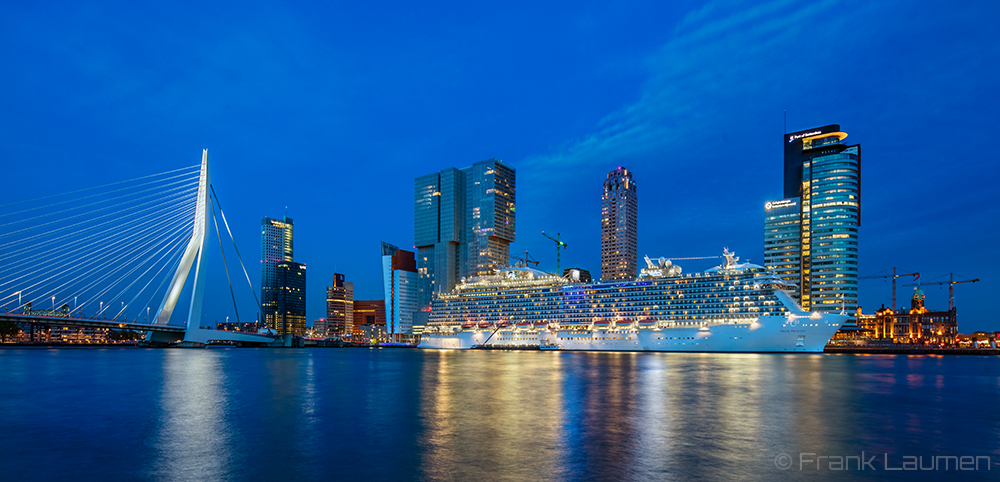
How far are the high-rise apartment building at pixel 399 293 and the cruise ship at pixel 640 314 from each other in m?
63.3

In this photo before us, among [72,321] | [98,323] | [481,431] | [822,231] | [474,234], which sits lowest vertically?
[98,323]

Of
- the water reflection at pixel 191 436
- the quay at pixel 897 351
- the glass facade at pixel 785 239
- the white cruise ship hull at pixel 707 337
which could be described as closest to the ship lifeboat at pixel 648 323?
the white cruise ship hull at pixel 707 337

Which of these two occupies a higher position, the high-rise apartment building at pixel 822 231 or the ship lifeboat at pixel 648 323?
the high-rise apartment building at pixel 822 231

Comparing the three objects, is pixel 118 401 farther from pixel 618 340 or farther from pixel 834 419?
pixel 618 340

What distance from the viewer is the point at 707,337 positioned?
273 ft

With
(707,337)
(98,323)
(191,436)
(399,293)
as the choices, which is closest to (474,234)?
(399,293)

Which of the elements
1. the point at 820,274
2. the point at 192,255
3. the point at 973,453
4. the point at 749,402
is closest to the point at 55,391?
the point at 749,402

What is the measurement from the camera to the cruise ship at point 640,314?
80125mm

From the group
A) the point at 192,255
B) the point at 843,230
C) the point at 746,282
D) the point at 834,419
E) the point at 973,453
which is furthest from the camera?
the point at 843,230

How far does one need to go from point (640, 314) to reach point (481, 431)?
7988 cm

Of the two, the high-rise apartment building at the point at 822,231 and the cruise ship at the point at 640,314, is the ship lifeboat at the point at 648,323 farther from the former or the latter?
the high-rise apartment building at the point at 822,231

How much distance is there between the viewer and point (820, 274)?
122938 millimetres

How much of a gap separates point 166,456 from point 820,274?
136261 mm

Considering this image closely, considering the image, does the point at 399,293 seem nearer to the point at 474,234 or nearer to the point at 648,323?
the point at 474,234
